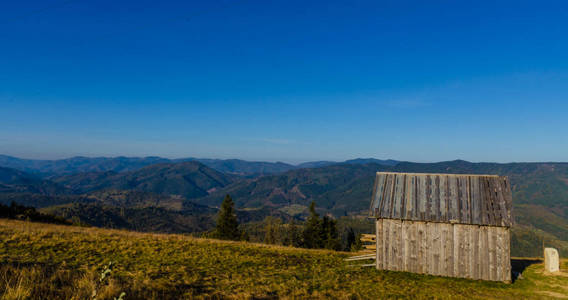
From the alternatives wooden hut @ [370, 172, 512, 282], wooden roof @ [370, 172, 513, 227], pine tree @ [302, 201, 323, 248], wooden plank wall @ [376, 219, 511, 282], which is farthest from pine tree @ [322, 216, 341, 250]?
wooden hut @ [370, 172, 512, 282]

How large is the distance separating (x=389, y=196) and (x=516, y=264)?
43.2 feet

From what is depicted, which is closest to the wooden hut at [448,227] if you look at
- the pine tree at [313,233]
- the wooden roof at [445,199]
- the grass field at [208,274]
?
the wooden roof at [445,199]

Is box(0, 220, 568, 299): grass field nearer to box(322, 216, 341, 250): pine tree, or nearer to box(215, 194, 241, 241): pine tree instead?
box(215, 194, 241, 241): pine tree

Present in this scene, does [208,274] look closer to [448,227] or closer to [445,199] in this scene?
[448,227]

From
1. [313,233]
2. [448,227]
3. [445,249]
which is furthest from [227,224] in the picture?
[448,227]

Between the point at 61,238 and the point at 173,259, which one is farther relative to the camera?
the point at 61,238

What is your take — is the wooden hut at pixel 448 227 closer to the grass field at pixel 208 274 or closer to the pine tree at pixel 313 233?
the grass field at pixel 208 274

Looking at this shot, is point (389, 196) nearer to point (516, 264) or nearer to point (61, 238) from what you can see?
point (516, 264)

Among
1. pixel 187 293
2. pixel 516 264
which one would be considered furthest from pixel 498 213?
pixel 187 293

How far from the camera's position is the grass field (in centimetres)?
950

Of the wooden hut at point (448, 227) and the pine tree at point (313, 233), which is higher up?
the wooden hut at point (448, 227)

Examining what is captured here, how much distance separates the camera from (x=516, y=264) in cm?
2361

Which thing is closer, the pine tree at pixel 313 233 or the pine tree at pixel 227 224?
the pine tree at pixel 227 224

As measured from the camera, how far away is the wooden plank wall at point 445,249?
698 inches
